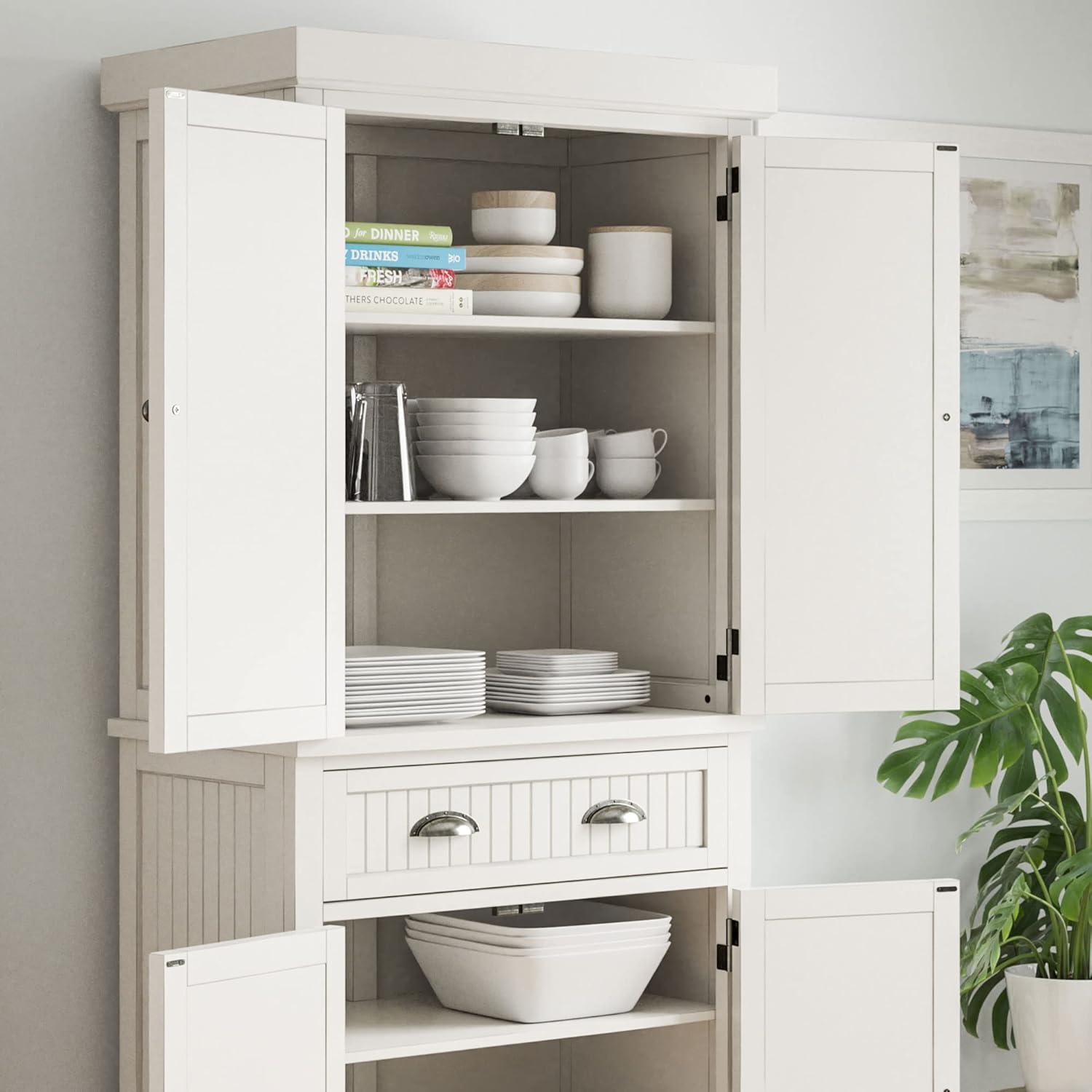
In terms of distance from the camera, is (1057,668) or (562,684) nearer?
(562,684)

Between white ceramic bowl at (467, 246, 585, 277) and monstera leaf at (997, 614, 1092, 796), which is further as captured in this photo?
monstera leaf at (997, 614, 1092, 796)

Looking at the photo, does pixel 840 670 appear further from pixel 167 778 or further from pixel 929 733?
pixel 167 778

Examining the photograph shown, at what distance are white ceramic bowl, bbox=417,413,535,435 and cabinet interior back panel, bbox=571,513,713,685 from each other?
33cm

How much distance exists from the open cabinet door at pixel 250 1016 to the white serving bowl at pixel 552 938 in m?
0.30

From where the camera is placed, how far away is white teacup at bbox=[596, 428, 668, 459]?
Result: 2.70 metres

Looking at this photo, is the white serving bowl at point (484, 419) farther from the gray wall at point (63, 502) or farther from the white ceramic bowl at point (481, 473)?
the gray wall at point (63, 502)

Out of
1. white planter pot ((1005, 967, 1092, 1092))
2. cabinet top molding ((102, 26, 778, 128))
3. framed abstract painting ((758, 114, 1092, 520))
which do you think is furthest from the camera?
framed abstract painting ((758, 114, 1092, 520))

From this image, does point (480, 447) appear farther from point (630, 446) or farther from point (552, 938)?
point (552, 938)

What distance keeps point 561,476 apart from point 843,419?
1.50 feet

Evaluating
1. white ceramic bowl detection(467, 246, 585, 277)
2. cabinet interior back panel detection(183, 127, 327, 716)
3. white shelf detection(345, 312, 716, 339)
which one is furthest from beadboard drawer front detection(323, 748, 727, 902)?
white ceramic bowl detection(467, 246, 585, 277)

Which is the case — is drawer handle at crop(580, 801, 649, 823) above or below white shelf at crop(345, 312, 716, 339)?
below

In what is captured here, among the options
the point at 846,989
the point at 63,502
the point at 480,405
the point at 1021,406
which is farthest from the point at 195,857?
the point at 1021,406

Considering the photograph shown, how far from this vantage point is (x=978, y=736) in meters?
2.96

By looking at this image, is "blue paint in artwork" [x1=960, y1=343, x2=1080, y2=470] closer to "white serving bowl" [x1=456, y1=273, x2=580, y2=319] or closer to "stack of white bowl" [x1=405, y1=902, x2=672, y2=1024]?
"white serving bowl" [x1=456, y1=273, x2=580, y2=319]
